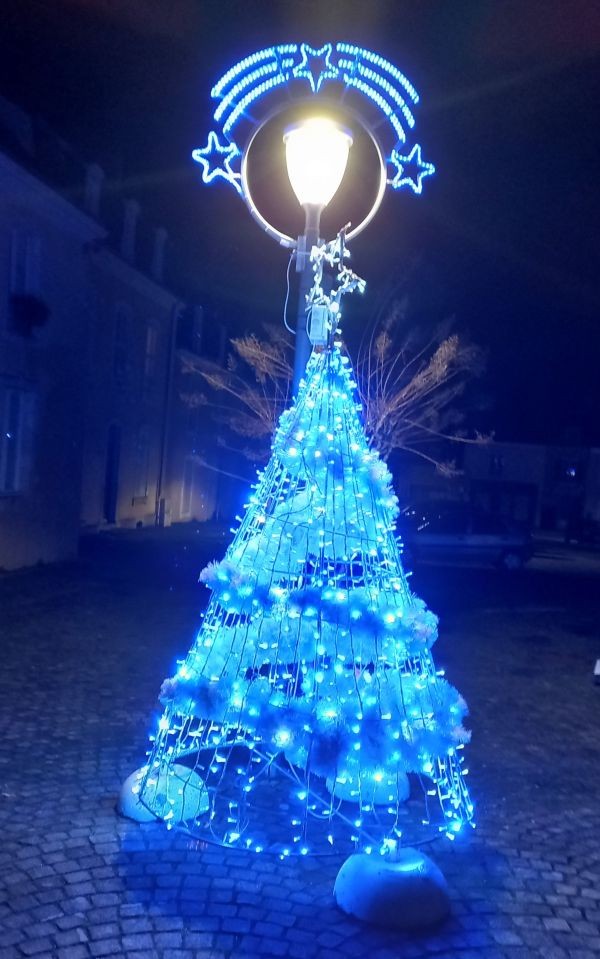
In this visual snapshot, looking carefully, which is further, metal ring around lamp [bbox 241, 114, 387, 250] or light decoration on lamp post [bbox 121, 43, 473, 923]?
metal ring around lamp [bbox 241, 114, 387, 250]

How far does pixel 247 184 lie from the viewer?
4938mm

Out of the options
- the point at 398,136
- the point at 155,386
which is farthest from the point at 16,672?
the point at 155,386

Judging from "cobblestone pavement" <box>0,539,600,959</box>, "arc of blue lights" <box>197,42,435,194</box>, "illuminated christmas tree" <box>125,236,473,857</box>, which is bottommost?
"cobblestone pavement" <box>0,539,600,959</box>

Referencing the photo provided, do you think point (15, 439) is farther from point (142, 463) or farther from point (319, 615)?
point (319, 615)

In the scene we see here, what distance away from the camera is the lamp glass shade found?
454 cm

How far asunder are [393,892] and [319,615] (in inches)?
54.7

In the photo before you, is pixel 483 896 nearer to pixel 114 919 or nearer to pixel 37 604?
pixel 114 919

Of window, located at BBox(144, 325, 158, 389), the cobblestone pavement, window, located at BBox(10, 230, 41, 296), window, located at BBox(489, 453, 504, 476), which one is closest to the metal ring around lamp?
the cobblestone pavement

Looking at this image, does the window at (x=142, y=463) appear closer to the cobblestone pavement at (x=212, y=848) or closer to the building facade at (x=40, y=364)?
the building facade at (x=40, y=364)

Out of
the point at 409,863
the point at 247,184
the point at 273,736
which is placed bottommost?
the point at 409,863

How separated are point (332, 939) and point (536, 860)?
1482 mm

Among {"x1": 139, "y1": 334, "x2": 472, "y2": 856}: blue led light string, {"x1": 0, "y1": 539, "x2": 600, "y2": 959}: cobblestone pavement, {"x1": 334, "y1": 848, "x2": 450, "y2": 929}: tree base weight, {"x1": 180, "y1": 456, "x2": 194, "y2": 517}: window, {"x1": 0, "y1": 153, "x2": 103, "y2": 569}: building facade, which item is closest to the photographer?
{"x1": 0, "y1": 539, "x2": 600, "y2": 959}: cobblestone pavement

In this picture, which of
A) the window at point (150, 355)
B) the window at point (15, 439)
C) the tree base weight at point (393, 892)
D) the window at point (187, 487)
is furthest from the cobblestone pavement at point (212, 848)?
the window at point (187, 487)

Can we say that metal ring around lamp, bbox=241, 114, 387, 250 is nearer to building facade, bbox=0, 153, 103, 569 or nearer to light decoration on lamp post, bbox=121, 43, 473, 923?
light decoration on lamp post, bbox=121, 43, 473, 923
